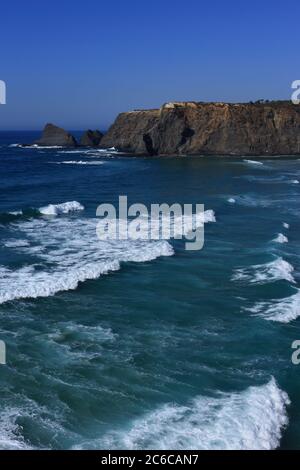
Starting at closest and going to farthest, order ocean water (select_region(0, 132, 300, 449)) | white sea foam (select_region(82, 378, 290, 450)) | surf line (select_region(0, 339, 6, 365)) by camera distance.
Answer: white sea foam (select_region(82, 378, 290, 450))
ocean water (select_region(0, 132, 300, 449))
surf line (select_region(0, 339, 6, 365))

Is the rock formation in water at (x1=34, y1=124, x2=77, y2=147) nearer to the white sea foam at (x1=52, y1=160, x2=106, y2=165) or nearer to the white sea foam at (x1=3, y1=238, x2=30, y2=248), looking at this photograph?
the white sea foam at (x1=52, y1=160, x2=106, y2=165)

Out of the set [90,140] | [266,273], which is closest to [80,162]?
[90,140]

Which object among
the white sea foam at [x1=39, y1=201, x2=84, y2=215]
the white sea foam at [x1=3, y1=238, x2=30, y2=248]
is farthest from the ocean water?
the white sea foam at [x1=39, y1=201, x2=84, y2=215]

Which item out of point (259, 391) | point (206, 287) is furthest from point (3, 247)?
point (259, 391)

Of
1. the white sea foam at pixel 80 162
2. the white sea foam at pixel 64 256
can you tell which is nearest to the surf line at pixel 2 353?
the white sea foam at pixel 64 256

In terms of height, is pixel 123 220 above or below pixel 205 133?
below

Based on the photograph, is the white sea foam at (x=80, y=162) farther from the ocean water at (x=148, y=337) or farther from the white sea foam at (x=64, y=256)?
the white sea foam at (x=64, y=256)
